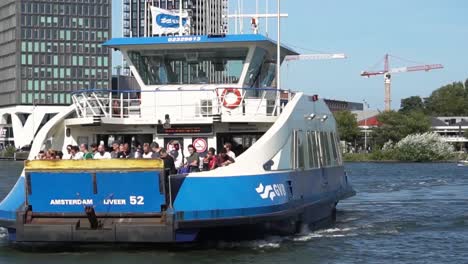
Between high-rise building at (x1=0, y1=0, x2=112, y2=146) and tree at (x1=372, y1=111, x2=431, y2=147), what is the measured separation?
1831 inches

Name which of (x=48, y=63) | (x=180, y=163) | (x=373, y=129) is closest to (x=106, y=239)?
(x=180, y=163)

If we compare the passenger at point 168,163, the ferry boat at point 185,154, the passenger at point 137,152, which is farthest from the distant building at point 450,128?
the passenger at point 168,163

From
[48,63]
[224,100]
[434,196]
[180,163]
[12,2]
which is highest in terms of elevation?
[12,2]

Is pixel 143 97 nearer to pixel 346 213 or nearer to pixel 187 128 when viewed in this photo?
pixel 187 128

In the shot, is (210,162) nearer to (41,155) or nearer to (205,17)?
(41,155)

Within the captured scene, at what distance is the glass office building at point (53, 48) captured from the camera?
137375 millimetres

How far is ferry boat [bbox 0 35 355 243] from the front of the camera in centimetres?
1451

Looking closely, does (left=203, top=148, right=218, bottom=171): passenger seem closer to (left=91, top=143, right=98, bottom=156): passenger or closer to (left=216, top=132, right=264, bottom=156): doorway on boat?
(left=216, top=132, right=264, bottom=156): doorway on boat

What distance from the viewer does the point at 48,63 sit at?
454ft

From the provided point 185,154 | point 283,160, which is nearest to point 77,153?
point 185,154

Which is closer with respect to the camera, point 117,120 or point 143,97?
point 117,120

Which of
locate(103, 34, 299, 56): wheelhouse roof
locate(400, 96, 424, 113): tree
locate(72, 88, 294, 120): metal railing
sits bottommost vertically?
locate(72, 88, 294, 120): metal railing

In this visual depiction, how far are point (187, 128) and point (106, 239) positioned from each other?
13.5 ft

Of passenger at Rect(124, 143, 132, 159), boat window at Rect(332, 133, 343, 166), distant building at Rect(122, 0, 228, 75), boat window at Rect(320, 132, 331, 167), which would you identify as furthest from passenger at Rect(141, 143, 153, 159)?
boat window at Rect(332, 133, 343, 166)
